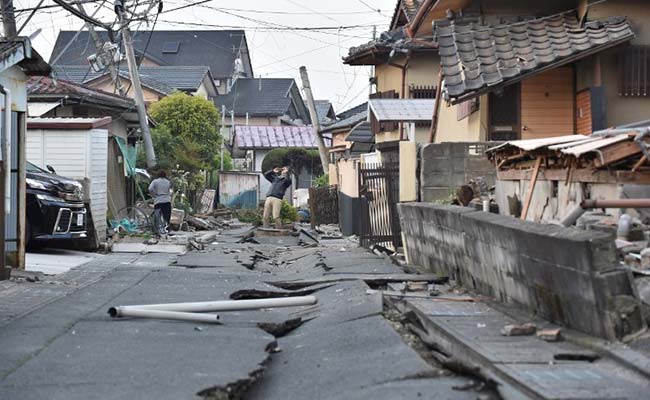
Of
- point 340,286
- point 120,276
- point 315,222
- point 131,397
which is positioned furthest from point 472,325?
point 315,222

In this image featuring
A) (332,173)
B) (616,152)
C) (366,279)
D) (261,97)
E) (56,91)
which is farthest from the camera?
(261,97)

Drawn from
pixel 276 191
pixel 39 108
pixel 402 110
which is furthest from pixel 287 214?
pixel 39 108

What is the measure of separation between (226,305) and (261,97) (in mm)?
56600

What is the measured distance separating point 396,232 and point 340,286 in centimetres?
626

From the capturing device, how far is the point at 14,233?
46.2 feet

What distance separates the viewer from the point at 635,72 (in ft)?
50.7

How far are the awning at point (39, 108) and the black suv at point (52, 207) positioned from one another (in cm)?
571

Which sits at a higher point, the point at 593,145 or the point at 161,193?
the point at 593,145

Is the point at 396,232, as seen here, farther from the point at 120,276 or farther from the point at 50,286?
the point at 50,286

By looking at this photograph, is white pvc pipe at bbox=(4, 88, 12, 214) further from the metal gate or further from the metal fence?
the metal fence

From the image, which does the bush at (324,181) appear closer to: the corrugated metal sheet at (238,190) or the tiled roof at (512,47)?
the corrugated metal sheet at (238,190)

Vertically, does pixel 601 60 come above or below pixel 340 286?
above

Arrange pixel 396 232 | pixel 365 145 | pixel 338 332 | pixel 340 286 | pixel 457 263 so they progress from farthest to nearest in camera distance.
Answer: pixel 365 145
pixel 396 232
pixel 340 286
pixel 457 263
pixel 338 332

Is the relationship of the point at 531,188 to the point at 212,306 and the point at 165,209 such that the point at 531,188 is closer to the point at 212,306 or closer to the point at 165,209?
the point at 212,306
